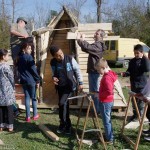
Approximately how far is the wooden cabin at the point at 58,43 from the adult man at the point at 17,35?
1.29 ft

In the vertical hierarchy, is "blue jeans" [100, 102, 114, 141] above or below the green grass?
above

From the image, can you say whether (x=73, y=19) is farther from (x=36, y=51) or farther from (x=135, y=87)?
(x=135, y=87)

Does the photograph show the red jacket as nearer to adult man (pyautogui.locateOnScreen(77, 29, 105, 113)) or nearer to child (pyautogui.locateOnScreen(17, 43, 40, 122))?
adult man (pyautogui.locateOnScreen(77, 29, 105, 113))

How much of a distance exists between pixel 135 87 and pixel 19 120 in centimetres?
256

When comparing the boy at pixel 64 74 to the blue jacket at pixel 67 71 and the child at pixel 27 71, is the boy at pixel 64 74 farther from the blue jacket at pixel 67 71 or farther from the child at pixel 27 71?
the child at pixel 27 71

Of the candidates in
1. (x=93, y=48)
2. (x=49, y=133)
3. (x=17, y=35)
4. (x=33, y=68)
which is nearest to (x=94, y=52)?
(x=93, y=48)

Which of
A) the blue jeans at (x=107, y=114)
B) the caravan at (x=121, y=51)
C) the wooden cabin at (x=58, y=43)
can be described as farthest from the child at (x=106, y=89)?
the caravan at (x=121, y=51)

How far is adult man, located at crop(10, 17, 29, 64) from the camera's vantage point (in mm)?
7570

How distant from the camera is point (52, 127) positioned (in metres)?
6.07

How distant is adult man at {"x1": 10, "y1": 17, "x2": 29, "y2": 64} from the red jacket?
3.40 m

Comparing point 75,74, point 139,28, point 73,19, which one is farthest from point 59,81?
point 139,28

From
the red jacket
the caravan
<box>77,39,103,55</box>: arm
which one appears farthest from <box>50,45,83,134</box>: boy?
the caravan

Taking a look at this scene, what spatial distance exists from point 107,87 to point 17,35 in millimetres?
3575

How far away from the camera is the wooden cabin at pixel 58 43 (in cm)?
758
